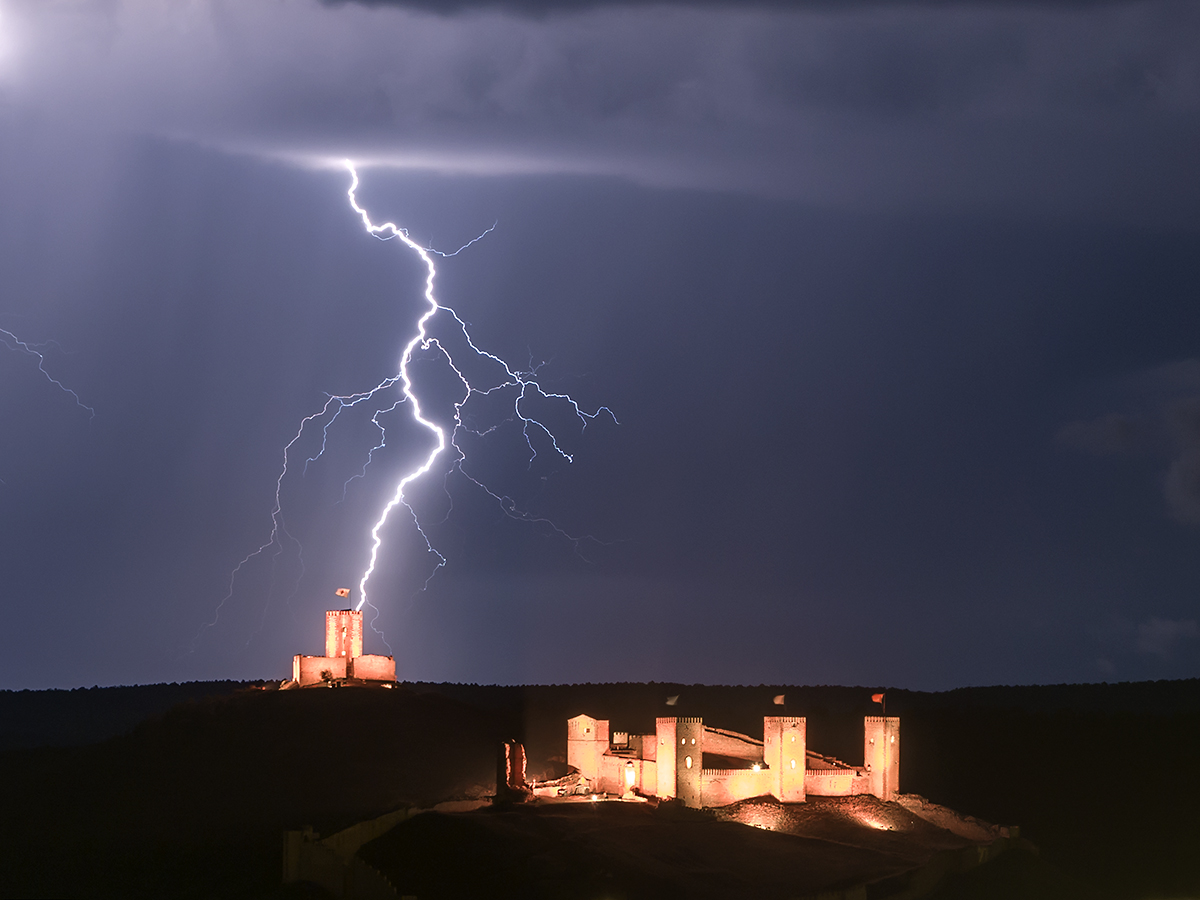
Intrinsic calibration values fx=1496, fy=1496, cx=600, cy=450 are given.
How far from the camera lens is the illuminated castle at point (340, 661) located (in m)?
69.9

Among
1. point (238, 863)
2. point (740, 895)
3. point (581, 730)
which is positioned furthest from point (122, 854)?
point (740, 895)

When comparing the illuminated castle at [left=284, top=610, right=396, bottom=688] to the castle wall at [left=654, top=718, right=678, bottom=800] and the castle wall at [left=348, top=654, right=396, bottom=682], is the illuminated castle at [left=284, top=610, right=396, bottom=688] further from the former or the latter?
the castle wall at [left=654, top=718, right=678, bottom=800]

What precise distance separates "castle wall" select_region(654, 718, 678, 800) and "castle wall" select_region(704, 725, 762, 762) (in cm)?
402

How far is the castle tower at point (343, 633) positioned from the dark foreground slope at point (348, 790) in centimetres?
274

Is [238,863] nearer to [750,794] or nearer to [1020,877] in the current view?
[750,794]

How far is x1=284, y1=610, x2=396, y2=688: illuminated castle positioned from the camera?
69.9 m

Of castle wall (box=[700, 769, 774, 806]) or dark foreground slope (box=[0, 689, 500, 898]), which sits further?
castle wall (box=[700, 769, 774, 806])

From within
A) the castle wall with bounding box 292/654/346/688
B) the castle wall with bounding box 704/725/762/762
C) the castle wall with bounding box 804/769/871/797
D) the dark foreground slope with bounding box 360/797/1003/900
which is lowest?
the dark foreground slope with bounding box 360/797/1003/900

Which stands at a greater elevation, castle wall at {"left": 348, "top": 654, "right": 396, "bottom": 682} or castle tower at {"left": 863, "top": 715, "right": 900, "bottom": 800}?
castle wall at {"left": 348, "top": 654, "right": 396, "bottom": 682}

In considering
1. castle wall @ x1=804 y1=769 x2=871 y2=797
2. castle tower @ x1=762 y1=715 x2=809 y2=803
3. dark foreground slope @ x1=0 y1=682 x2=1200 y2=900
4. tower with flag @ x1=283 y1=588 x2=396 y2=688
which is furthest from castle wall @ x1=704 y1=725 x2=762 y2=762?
tower with flag @ x1=283 y1=588 x2=396 y2=688

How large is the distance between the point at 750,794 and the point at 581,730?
700 centimetres

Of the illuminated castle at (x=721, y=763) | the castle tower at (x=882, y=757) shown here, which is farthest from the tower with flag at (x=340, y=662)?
the castle tower at (x=882, y=757)

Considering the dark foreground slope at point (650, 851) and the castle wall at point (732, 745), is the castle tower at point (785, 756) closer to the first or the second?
the castle wall at point (732, 745)

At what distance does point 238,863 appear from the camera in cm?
4938
